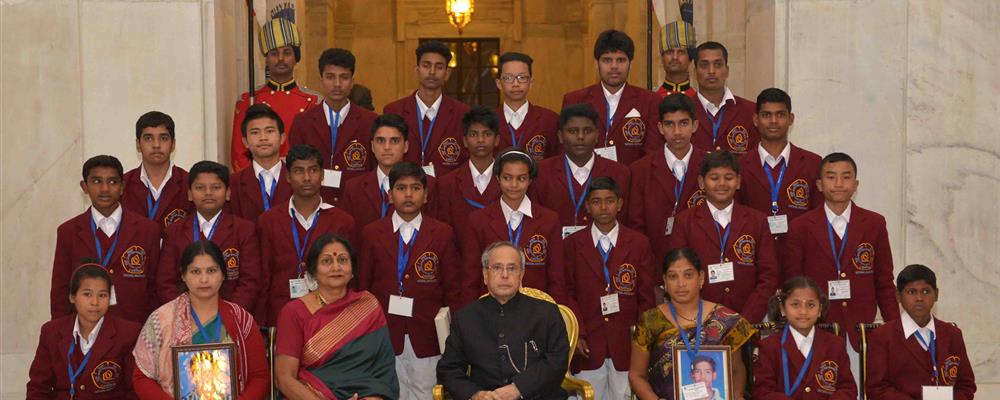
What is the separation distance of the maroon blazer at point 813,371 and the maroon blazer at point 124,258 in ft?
11.1

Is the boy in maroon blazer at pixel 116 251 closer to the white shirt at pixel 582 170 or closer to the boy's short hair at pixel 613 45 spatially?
the white shirt at pixel 582 170

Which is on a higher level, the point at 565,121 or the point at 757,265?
the point at 565,121

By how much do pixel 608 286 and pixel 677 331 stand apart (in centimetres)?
76

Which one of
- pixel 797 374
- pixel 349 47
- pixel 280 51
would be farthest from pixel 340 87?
pixel 349 47

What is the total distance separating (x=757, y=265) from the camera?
24.7 feet

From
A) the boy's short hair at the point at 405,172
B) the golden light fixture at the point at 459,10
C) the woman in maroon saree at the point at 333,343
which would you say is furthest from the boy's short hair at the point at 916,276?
the golden light fixture at the point at 459,10

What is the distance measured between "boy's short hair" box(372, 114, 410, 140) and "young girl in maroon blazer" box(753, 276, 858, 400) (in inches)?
103

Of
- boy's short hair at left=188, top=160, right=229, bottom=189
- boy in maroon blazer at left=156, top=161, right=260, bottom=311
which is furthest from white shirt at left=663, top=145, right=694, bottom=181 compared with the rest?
boy's short hair at left=188, top=160, right=229, bottom=189

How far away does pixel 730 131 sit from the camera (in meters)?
8.78

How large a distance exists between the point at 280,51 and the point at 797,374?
4.50 metres

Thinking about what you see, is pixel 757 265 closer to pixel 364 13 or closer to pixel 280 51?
pixel 280 51

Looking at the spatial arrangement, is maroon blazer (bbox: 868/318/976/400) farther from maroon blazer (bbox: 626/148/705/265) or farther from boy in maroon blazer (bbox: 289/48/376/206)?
boy in maroon blazer (bbox: 289/48/376/206)

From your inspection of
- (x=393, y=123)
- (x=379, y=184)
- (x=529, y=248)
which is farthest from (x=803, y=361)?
(x=393, y=123)

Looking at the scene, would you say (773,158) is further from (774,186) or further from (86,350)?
(86,350)
